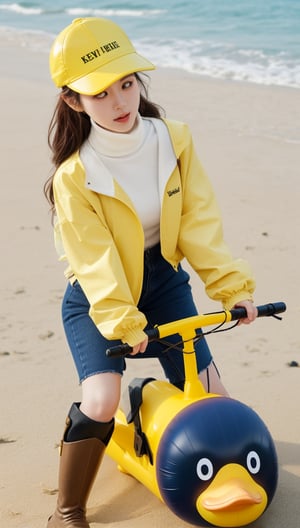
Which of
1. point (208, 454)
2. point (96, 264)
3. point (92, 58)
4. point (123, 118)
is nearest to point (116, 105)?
point (123, 118)

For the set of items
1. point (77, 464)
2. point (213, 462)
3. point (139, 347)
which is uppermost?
point (139, 347)

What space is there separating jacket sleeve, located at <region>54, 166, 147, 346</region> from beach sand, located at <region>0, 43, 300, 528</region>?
724mm

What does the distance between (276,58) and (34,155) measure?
5.36 meters

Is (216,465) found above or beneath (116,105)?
beneath

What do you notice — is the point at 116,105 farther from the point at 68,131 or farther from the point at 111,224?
the point at 111,224

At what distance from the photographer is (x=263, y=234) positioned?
6043mm

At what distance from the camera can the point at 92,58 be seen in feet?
10.3

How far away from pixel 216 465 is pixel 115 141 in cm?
111

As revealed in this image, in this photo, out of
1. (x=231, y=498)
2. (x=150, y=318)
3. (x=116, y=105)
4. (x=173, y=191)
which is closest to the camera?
(x=231, y=498)

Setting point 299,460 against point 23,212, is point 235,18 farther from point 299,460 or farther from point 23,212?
point 299,460

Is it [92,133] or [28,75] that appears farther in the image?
[28,75]

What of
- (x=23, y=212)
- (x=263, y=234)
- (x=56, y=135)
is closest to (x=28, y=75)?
(x=23, y=212)

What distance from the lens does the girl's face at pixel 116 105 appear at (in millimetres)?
3164

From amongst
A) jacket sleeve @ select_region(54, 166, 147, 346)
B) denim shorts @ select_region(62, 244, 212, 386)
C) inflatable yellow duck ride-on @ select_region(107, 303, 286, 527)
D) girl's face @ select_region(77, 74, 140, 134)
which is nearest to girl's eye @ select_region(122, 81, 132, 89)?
girl's face @ select_region(77, 74, 140, 134)
